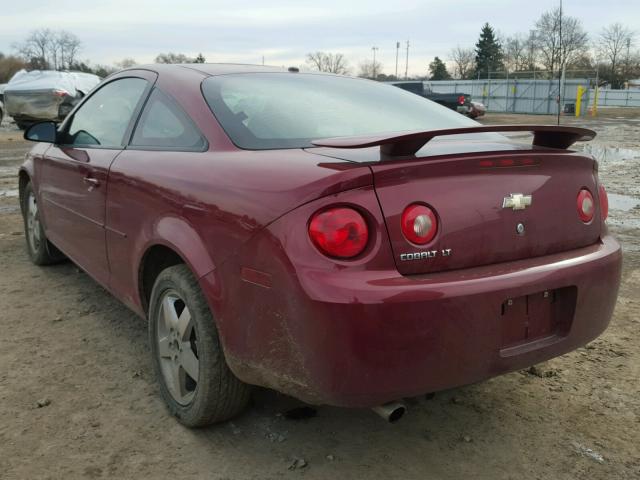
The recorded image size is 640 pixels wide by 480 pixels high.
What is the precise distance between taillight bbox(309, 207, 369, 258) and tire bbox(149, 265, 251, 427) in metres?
0.70

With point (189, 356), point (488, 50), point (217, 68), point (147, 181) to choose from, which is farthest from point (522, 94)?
point (488, 50)

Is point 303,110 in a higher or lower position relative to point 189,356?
higher

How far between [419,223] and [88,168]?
210cm

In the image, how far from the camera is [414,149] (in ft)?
6.78

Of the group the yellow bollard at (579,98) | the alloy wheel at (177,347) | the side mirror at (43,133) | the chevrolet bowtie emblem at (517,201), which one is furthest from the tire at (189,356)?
the yellow bollard at (579,98)

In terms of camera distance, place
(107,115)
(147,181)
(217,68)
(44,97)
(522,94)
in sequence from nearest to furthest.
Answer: (147,181) → (217,68) → (107,115) → (44,97) → (522,94)

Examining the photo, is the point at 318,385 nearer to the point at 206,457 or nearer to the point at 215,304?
the point at 215,304

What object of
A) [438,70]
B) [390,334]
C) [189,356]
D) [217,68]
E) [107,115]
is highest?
[438,70]

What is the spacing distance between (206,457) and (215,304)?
2.04ft

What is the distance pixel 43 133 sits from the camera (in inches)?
155

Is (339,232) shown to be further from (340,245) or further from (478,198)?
(478,198)

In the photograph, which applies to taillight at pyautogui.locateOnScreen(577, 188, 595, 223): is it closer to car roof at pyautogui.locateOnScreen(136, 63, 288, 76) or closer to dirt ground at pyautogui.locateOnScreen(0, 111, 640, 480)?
dirt ground at pyautogui.locateOnScreen(0, 111, 640, 480)

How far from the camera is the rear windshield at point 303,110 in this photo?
2512 millimetres

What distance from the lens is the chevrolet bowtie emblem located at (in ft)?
6.91
